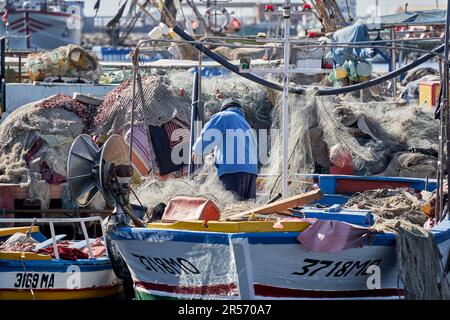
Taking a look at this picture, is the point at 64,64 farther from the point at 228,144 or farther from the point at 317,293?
the point at 317,293

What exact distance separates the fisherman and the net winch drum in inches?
46.8

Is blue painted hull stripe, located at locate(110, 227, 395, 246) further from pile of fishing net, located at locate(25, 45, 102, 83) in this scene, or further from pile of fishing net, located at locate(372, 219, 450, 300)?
pile of fishing net, located at locate(25, 45, 102, 83)

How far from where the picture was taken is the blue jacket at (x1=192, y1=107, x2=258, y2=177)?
35.0ft

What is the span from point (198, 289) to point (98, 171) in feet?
4.53

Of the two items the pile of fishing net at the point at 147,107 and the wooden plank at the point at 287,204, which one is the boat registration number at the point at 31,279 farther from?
the pile of fishing net at the point at 147,107

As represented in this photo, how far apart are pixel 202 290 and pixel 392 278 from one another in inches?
64.5

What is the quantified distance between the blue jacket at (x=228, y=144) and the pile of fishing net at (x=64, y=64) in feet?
24.1

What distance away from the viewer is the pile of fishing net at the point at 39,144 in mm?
13820

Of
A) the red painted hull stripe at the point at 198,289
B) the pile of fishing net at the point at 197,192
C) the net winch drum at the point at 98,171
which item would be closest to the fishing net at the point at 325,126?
the pile of fishing net at the point at 197,192

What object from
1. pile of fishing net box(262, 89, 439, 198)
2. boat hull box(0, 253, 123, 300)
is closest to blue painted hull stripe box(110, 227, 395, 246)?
boat hull box(0, 253, 123, 300)

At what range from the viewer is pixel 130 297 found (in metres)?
10.3
